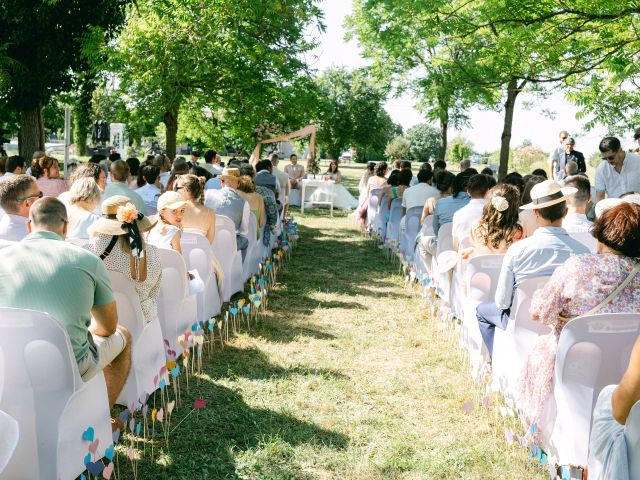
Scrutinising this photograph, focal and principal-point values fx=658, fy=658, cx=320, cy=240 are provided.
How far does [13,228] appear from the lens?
189 inches

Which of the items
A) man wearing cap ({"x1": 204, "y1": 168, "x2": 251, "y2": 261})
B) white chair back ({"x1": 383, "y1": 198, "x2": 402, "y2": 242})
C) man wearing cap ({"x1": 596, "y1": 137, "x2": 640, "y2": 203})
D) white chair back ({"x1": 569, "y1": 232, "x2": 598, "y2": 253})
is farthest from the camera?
white chair back ({"x1": 383, "y1": 198, "x2": 402, "y2": 242})

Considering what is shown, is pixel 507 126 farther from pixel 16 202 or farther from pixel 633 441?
pixel 633 441

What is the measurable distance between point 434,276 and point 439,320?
2.91 ft

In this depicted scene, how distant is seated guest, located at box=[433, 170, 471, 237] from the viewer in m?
7.46

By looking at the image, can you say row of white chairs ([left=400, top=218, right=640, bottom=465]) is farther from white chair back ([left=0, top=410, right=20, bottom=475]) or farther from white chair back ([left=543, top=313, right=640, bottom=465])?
white chair back ([left=0, top=410, right=20, bottom=475])

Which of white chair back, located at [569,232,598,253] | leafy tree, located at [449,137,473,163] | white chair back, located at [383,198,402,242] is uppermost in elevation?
leafy tree, located at [449,137,473,163]

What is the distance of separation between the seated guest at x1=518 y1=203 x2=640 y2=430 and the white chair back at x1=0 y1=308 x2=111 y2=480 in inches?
96.7

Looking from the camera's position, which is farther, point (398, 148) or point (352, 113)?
point (398, 148)

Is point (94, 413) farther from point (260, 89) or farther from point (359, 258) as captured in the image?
point (260, 89)

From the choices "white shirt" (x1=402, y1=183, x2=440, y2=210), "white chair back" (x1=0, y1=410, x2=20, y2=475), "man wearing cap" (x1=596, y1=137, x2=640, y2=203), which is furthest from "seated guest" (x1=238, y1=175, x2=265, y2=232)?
"white chair back" (x1=0, y1=410, x2=20, y2=475)

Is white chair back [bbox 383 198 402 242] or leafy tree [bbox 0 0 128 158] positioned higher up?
leafy tree [bbox 0 0 128 158]

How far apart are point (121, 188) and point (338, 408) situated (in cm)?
354

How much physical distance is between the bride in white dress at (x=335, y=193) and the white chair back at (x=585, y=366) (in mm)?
14482

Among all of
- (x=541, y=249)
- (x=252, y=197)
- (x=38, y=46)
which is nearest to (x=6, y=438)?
(x=541, y=249)
